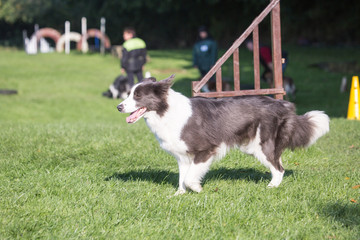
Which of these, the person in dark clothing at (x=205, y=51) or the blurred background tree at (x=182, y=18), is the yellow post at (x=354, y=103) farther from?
the blurred background tree at (x=182, y=18)

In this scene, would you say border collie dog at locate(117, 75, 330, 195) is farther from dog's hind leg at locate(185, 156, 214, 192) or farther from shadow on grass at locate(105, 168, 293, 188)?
shadow on grass at locate(105, 168, 293, 188)

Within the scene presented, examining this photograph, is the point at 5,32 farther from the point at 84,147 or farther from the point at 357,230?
the point at 357,230

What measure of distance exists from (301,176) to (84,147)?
3.64 m

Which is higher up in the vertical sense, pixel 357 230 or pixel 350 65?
pixel 350 65

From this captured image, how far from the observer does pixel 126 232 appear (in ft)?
13.3

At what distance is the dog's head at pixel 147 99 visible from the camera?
16.1 feet

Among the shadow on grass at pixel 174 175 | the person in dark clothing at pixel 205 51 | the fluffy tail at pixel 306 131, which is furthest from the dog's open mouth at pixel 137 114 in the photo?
the person in dark clothing at pixel 205 51

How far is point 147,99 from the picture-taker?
494 cm

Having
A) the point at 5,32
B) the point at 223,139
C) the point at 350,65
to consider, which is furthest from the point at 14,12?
the point at 223,139

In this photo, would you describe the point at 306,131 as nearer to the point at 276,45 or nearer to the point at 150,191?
the point at 276,45

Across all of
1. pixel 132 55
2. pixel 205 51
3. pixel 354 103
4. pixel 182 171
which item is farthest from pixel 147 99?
pixel 205 51

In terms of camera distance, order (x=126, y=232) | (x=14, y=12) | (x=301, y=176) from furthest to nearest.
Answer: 1. (x=14, y=12)
2. (x=301, y=176)
3. (x=126, y=232)

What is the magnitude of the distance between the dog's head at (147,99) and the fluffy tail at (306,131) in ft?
5.59

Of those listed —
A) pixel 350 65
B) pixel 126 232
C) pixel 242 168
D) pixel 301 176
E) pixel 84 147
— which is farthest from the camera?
pixel 350 65
